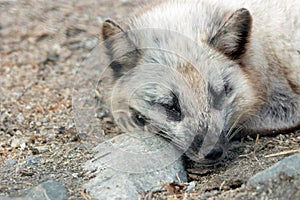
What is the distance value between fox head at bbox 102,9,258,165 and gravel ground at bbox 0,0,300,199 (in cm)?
30

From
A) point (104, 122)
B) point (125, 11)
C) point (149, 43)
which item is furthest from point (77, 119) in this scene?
point (125, 11)

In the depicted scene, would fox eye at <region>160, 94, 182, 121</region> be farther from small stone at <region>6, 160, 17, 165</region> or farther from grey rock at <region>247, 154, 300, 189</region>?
small stone at <region>6, 160, 17, 165</region>

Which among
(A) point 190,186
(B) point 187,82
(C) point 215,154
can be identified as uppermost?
(B) point 187,82

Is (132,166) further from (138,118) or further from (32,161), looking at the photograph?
(32,161)

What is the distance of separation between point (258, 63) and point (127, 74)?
4.16 ft

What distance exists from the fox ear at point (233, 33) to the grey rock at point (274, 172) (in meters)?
1.40

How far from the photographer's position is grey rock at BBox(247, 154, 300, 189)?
4652mm

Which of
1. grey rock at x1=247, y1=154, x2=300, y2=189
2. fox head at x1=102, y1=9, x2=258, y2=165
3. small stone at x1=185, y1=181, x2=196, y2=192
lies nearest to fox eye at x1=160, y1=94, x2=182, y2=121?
fox head at x1=102, y1=9, x2=258, y2=165

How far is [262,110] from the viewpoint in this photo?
6277mm

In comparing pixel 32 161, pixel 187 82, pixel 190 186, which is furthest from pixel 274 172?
pixel 32 161

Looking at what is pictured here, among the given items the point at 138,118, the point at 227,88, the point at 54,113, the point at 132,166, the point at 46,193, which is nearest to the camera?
the point at 46,193

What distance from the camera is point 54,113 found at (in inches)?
287

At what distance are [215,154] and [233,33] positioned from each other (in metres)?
1.21

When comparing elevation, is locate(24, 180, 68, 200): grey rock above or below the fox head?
below
